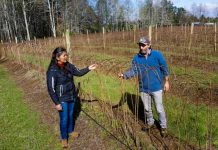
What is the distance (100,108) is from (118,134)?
126 centimetres

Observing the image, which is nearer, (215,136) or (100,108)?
(215,136)

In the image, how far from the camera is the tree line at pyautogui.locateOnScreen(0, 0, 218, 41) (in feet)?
130

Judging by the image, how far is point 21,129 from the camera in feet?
17.8

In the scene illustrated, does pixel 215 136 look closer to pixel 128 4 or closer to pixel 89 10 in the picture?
pixel 89 10

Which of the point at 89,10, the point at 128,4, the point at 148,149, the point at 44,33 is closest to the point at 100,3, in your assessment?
the point at 128,4

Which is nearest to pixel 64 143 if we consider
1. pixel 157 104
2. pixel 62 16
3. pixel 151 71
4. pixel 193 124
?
pixel 157 104

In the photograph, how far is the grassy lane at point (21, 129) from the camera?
4707mm

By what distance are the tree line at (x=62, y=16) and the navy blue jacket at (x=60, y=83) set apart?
2579cm

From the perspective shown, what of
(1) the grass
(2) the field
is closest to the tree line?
(2) the field

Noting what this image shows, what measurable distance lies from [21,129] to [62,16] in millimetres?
38192

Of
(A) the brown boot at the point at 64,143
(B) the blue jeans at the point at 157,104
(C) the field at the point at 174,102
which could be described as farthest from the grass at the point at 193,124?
(A) the brown boot at the point at 64,143

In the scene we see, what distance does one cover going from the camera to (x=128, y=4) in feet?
213

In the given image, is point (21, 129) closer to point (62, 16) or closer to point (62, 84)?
point (62, 84)

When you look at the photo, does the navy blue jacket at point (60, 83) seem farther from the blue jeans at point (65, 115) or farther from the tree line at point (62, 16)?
the tree line at point (62, 16)
